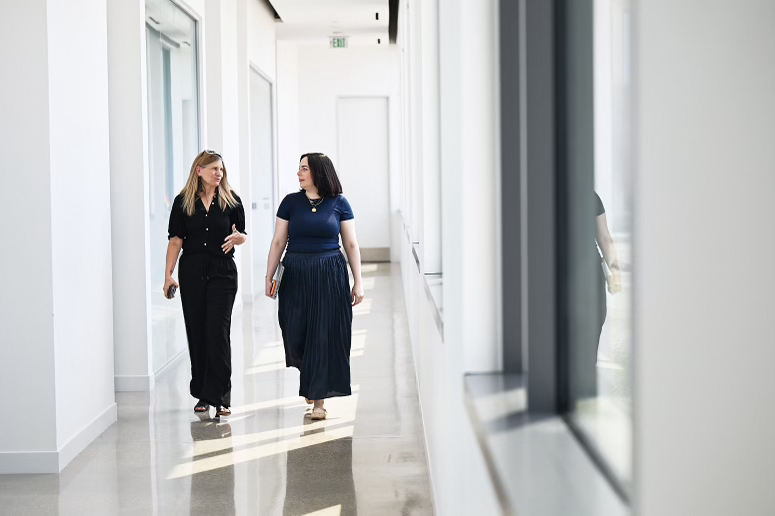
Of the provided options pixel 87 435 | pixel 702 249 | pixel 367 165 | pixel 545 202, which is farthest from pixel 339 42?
pixel 702 249

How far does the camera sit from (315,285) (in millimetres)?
5895

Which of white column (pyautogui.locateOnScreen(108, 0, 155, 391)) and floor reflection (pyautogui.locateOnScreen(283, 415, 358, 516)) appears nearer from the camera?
floor reflection (pyautogui.locateOnScreen(283, 415, 358, 516))

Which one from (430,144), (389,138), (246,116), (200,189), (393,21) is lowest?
(200,189)

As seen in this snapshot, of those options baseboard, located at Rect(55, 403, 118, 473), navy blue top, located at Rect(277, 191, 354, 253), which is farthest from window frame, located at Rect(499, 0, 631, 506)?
navy blue top, located at Rect(277, 191, 354, 253)

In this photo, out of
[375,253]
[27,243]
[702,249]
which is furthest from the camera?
[375,253]

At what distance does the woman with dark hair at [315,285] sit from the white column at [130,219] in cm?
152

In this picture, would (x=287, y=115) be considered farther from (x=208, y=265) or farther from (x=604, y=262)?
(x=604, y=262)

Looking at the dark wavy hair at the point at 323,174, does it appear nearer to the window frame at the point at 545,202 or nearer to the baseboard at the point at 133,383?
the baseboard at the point at 133,383

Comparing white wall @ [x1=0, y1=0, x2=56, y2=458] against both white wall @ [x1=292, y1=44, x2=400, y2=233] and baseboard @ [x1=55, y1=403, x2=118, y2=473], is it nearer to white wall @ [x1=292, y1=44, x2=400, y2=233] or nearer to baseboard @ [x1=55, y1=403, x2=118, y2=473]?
baseboard @ [x1=55, y1=403, x2=118, y2=473]

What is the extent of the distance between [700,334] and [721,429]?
9cm

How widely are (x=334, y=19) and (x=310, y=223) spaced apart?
952cm

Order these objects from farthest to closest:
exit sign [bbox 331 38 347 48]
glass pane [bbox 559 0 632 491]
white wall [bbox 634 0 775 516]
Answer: exit sign [bbox 331 38 347 48] < glass pane [bbox 559 0 632 491] < white wall [bbox 634 0 775 516]

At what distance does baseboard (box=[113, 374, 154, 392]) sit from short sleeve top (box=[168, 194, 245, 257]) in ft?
4.59

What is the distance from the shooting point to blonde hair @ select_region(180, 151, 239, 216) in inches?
234
